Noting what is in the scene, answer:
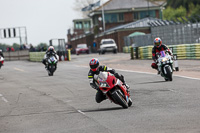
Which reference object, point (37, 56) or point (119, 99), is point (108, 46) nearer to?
point (37, 56)

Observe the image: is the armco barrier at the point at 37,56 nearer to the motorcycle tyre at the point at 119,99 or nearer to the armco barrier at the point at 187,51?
the armco barrier at the point at 187,51

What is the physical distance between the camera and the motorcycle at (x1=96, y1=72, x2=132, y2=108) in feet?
35.6

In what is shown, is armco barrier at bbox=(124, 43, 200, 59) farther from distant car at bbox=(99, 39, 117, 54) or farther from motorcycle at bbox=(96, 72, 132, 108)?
distant car at bbox=(99, 39, 117, 54)

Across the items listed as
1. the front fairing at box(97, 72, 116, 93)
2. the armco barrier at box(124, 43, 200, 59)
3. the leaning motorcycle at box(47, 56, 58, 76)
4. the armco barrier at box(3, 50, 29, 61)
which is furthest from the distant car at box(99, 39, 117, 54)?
the front fairing at box(97, 72, 116, 93)

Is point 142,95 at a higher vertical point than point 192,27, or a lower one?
lower

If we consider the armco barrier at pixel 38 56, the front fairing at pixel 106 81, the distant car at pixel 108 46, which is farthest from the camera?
the distant car at pixel 108 46

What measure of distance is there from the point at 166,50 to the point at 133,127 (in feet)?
31.9

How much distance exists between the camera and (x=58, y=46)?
51312 mm

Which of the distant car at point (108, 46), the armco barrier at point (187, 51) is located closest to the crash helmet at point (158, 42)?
the armco barrier at point (187, 51)

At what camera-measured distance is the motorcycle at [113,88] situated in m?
10.8

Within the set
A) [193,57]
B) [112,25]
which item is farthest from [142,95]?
[112,25]

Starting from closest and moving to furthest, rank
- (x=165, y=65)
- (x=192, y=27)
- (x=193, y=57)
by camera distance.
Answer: (x=165, y=65), (x=193, y=57), (x=192, y=27)

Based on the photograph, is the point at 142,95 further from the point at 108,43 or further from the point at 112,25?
the point at 112,25

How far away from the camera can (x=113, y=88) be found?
11.0 metres
